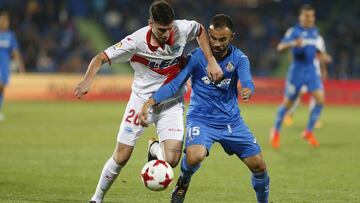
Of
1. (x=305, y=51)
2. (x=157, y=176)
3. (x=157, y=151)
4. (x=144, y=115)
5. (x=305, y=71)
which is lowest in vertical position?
(x=305, y=71)

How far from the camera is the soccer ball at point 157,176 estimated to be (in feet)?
22.5

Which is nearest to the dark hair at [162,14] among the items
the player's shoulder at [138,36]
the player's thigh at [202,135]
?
the player's shoulder at [138,36]

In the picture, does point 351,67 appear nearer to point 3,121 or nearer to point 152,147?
point 3,121

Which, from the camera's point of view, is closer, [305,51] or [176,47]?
[176,47]

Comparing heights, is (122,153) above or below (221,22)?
below

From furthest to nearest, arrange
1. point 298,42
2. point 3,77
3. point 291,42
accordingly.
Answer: point 3,77, point 291,42, point 298,42

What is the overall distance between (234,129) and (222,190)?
1779 mm

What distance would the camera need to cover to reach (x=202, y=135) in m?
7.14

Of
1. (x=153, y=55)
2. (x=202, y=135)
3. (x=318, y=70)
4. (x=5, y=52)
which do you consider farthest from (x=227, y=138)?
(x=5, y=52)

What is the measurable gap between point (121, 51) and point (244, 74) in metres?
1.24

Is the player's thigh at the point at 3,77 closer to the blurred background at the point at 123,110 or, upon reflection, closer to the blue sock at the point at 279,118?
the blurred background at the point at 123,110

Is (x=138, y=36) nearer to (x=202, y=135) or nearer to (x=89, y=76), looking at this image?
(x=89, y=76)

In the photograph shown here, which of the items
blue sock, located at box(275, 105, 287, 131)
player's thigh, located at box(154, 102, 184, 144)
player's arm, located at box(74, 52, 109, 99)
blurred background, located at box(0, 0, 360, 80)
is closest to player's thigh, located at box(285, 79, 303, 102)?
blue sock, located at box(275, 105, 287, 131)

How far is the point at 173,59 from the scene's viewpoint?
7648 millimetres
